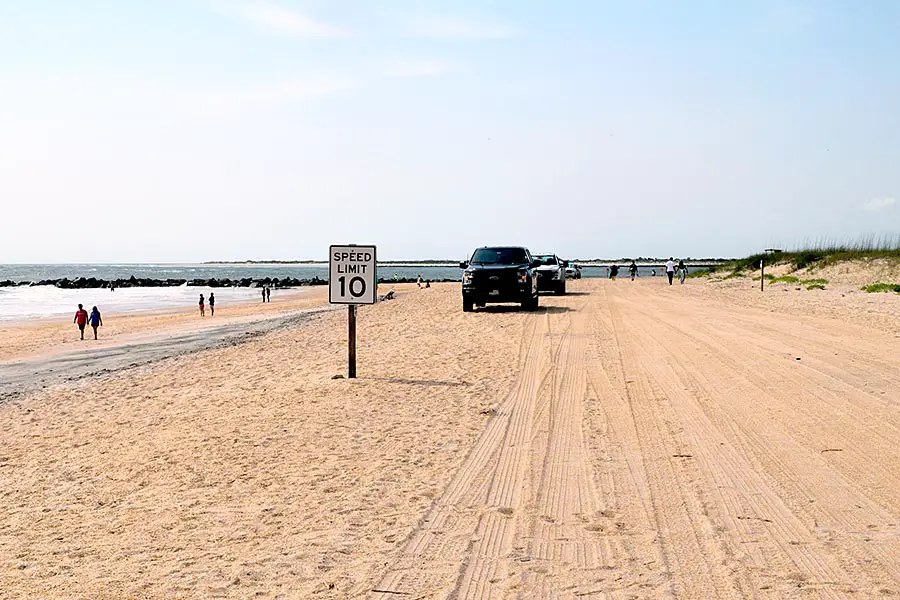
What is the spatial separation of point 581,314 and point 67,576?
70.1 feet

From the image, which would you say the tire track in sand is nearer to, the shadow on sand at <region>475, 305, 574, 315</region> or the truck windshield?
the shadow on sand at <region>475, 305, 574, 315</region>

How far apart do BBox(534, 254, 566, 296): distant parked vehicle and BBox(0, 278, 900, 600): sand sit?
73.4 ft

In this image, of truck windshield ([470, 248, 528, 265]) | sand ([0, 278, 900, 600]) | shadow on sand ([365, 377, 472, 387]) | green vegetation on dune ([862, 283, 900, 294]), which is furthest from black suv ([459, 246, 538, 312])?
green vegetation on dune ([862, 283, 900, 294])

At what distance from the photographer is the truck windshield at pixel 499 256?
27.6m

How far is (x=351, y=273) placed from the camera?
12711 mm

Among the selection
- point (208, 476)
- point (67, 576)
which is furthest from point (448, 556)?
point (208, 476)

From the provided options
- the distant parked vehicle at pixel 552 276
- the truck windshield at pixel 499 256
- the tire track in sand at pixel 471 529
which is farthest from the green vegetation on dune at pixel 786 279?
the tire track in sand at pixel 471 529

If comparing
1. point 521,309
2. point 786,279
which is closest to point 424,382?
point 521,309

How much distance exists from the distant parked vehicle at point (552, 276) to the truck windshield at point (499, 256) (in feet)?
27.8

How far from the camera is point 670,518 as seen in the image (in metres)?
5.74

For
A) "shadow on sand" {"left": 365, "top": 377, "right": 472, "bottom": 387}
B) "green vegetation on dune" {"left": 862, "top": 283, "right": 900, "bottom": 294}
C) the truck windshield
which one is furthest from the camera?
"green vegetation on dune" {"left": 862, "top": 283, "right": 900, "bottom": 294}

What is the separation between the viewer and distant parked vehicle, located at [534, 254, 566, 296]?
37.2 metres

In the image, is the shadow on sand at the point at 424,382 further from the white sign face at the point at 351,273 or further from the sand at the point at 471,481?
the white sign face at the point at 351,273

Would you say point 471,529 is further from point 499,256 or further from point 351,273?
point 499,256
